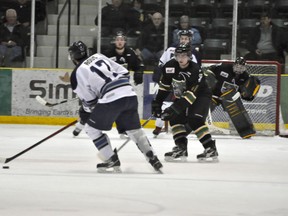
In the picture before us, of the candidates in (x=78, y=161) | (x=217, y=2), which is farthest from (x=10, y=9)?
(x=78, y=161)

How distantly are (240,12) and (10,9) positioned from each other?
3.15 m

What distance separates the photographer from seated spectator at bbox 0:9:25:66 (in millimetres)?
11133

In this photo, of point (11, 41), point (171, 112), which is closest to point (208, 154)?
point (171, 112)

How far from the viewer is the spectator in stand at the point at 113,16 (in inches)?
434

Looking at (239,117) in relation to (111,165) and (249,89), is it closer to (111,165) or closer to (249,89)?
(249,89)

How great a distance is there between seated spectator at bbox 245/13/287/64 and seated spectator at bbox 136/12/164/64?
3.78ft

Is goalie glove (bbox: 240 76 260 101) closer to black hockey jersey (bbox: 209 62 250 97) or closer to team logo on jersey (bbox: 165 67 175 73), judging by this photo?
black hockey jersey (bbox: 209 62 250 97)

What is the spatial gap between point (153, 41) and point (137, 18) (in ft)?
1.41

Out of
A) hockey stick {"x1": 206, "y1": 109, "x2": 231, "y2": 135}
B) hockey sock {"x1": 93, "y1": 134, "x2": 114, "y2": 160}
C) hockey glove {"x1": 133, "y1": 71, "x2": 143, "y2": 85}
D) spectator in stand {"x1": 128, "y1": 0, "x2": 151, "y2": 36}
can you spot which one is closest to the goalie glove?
hockey glove {"x1": 133, "y1": 71, "x2": 143, "y2": 85}

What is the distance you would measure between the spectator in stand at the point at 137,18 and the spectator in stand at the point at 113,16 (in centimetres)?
9

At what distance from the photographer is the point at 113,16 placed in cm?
1102

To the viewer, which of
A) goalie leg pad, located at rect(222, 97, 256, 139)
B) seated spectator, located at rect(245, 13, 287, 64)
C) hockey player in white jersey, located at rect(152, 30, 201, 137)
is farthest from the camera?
seated spectator, located at rect(245, 13, 287, 64)

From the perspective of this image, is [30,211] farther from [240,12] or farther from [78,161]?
[240,12]

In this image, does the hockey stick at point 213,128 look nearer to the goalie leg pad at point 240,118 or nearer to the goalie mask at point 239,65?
the goalie leg pad at point 240,118
